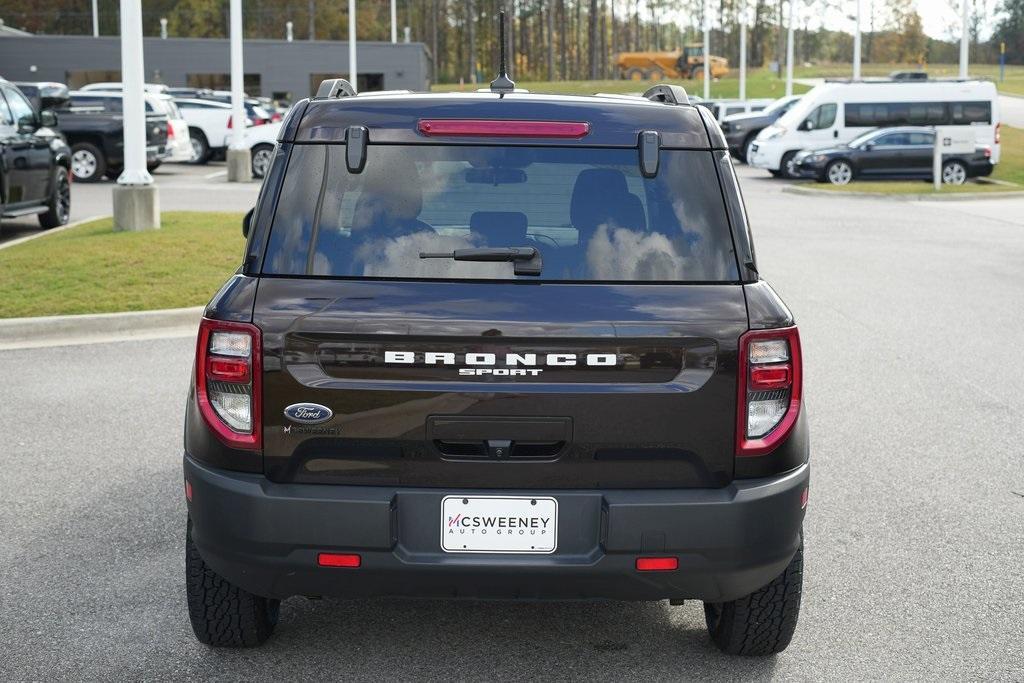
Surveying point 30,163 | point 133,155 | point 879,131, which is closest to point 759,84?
point 879,131

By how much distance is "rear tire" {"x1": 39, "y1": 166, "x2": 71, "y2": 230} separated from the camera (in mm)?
17641

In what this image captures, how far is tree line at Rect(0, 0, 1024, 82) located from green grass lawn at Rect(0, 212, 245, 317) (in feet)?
255

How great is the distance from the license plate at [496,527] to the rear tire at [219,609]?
0.88m

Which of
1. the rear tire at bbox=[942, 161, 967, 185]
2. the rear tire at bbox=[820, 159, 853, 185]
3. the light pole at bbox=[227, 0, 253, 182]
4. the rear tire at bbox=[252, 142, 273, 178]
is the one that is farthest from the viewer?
the rear tire at bbox=[942, 161, 967, 185]

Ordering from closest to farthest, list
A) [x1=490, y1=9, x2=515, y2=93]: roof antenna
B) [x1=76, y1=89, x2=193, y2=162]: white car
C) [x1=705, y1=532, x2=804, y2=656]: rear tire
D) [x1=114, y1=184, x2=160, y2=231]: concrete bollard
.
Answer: [x1=705, y1=532, x2=804, y2=656]: rear tire
[x1=490, y1=9, x2=515, y2=93]: roof antenna
[x1=114, y1=184, x2=160, y2=231]: concrete bollard
[x1=76, y1=89, x2=193, y2=162]: white car

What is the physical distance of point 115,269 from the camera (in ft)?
42.7

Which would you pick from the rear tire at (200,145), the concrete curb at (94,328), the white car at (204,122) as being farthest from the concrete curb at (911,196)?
the concrete curb at (94,328)

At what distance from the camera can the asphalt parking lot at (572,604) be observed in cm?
436

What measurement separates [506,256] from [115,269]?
393 inches

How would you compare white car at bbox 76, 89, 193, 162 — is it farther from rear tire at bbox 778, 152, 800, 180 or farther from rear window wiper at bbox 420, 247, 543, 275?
rear window wiper at bbox 420, 247, 543, 275

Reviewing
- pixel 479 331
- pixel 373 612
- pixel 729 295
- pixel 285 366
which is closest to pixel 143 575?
pixel 373 612

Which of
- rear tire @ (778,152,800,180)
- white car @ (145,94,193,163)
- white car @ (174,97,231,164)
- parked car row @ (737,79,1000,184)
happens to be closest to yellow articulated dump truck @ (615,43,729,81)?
parked car row @ (737,79,1000,184)

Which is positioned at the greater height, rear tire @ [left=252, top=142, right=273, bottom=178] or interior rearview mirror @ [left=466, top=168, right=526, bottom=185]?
interior rearview mirror @ [left=466, top=168, right=526, bottom=185]

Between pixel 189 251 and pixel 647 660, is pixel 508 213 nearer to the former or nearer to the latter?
pixel 647 660
